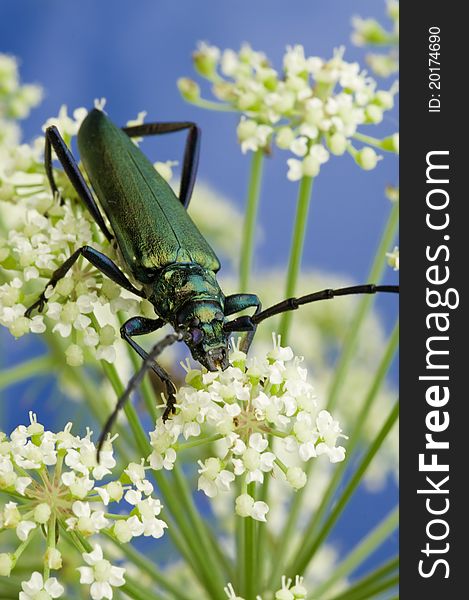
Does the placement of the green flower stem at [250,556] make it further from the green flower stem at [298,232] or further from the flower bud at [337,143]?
the flower bud at [337,143]

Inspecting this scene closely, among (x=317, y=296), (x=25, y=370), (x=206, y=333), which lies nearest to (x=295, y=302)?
(x=317, y=296)

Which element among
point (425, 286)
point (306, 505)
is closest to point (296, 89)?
point (425, 286)

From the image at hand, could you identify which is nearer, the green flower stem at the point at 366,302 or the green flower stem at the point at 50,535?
the green flower stem at the point at 50,535

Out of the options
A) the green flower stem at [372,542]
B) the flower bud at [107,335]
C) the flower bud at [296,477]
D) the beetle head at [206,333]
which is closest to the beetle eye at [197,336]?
the beetle head at [206,333]

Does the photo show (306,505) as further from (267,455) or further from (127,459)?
(267,455)

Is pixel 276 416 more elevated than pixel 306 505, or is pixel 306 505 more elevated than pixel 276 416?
pixel 306 505

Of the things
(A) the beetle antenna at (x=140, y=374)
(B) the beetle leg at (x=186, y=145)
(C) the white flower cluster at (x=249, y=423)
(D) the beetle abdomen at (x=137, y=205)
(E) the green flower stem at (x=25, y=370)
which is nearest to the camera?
(A) the beetle antenna at (x=140, y=374)
